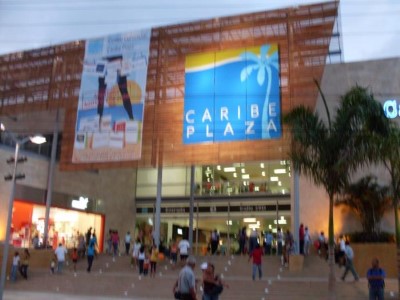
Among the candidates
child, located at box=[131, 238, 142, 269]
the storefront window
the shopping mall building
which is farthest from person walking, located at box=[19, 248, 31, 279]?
the shopping mall building

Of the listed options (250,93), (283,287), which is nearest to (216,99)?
(250,93)

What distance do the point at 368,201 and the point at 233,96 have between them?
812 cm

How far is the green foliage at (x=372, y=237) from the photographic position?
82.2 feet

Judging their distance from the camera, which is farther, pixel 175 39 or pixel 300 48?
pixel 175 39

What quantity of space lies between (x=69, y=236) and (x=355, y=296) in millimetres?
21893

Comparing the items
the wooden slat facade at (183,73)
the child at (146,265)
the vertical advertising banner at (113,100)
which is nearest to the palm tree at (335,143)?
the child at (146,265)

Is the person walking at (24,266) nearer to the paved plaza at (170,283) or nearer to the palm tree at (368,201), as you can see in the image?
the paved plaza at (170,283)

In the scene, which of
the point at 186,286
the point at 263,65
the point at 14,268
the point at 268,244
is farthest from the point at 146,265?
the point at 186,286

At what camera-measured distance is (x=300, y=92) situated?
86.9 feet

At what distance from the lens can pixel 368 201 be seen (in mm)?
25922

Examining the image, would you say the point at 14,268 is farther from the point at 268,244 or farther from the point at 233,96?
the point at 233,96

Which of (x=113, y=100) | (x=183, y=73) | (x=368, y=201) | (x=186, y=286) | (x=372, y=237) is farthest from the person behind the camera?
(x=113, y=100)

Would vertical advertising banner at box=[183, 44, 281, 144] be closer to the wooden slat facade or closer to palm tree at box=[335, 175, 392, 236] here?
the wooden slat facade

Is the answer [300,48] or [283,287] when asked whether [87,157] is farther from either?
[283,287]
